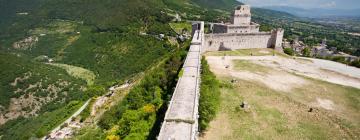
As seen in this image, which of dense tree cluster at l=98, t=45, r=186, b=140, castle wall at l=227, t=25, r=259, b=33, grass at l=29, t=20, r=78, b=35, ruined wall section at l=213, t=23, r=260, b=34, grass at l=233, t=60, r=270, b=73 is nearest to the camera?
dense tree cluster at l=98, t=45, r=186, b=140

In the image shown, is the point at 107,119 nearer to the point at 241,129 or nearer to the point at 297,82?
the point at 241,129

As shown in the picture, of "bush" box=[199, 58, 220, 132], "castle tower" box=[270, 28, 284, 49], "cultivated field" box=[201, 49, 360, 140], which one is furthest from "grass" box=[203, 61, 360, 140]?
"castle tower" box=[270, 28, 284, 49]

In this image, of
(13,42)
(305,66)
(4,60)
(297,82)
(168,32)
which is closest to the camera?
(297,82)

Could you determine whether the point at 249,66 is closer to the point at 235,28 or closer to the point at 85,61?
the point at 235,28

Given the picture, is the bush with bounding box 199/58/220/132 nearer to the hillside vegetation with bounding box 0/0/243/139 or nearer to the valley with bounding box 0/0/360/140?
the valley with bounding box 0/0/360/140

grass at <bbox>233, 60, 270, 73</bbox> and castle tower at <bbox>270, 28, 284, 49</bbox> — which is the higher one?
A: castle tower at <bbox>270, 28, 284, 49</bbox>

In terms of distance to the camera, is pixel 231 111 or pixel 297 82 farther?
pixel 297 82

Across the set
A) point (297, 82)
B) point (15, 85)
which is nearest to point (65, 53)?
point (15, 85)

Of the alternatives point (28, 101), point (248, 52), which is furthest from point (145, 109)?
point (28, 101)
